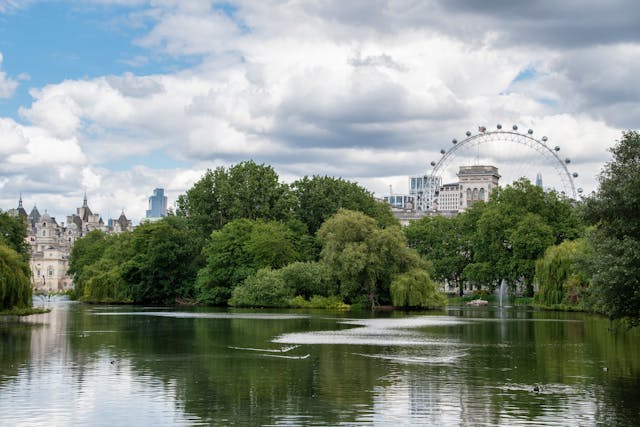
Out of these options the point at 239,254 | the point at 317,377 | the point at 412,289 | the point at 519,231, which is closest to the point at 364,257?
the point at 412,289

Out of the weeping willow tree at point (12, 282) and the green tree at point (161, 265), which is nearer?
the weeping willow tree at point (12, 282)

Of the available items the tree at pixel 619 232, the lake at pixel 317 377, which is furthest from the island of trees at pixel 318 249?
the tree at pixel 619 232

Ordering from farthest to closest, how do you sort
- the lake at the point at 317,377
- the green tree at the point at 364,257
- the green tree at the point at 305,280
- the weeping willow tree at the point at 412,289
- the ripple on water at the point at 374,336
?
the green tree at the point at 305,280 < the green tree at the point at 364,257 < the weeping willow tree at the point at 412,289 < the ripple on water at the point at 374,336 < the lake at the point at 317,377

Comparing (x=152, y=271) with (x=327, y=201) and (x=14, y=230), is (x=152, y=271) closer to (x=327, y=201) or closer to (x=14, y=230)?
(x=14, y=230)

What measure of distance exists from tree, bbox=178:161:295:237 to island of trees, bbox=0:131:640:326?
0.13m

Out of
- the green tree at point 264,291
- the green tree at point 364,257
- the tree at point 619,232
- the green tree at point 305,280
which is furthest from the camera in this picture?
the green tree at point 264,291

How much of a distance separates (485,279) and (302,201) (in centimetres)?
2253

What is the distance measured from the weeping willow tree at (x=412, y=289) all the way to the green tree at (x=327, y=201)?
2472cm

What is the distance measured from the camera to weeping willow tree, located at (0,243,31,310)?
1932 inches

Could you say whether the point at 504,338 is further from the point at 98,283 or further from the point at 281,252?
the point at 98,283

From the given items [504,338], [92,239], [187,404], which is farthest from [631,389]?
[92,239]

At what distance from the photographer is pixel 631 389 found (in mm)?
23828

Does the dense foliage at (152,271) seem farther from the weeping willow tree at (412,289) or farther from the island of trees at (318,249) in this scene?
the weeping willow tree at (412,289)

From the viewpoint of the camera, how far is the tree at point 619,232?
88.5 feet
